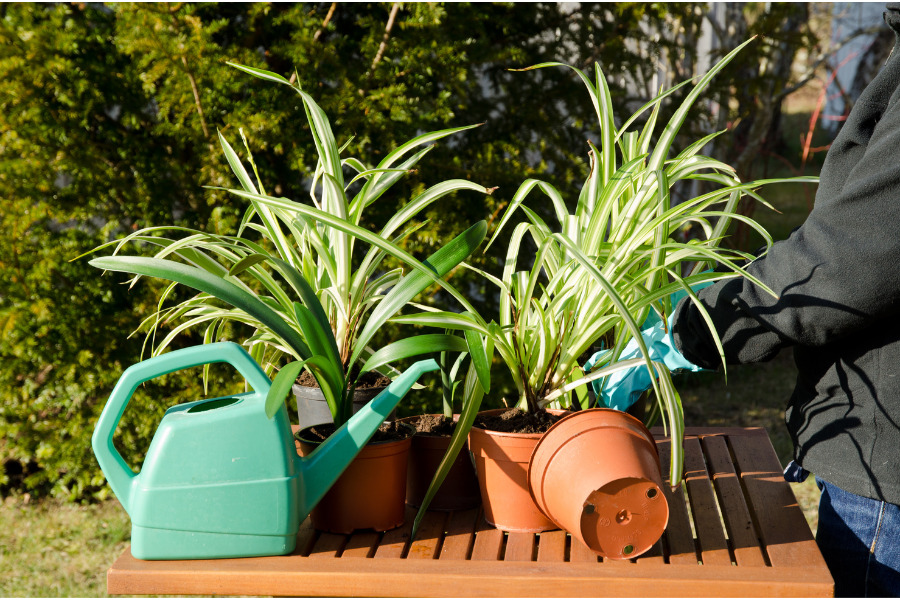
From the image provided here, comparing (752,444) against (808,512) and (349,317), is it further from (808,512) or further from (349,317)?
(808,512)

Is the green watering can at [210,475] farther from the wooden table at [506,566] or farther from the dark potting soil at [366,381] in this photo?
the dark potting soil at [366,381]

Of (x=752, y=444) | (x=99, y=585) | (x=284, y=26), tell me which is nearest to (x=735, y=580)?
(x=752, y=444)

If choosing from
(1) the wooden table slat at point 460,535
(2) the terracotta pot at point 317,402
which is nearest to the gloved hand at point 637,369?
(1) the wooden table slat at point 460,535

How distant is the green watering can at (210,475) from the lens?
3.27 feet

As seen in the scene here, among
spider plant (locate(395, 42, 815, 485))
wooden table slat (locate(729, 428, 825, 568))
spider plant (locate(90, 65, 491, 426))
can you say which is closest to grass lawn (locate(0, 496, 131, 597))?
spider plant (locate(90, 65, 491, 426))

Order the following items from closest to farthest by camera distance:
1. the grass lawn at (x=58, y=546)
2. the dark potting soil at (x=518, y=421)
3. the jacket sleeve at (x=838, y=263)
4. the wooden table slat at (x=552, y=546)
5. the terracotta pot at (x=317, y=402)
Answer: the jacket sleeve at (x=838, y=263), the wooden table slat at (x=552, y=546), the dark potting soil at (x=518, y=421), the terracotta pot at (x=317, y=402), the grass lawn at (x=58, y=546)

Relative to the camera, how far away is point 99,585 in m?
2.35

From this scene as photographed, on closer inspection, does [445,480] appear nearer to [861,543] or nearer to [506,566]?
[506,566]

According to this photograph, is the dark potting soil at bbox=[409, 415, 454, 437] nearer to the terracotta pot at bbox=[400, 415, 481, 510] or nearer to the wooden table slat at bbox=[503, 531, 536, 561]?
the terracotta pot at bbox=[400, 415, 481, 510]

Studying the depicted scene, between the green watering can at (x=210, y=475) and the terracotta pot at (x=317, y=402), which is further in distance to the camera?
the terracotta pot at (x=317, y=402)

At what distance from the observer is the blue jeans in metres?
1.10

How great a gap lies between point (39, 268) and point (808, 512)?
2883 millimetres

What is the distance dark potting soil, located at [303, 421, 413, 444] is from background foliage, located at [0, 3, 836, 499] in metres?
1.26

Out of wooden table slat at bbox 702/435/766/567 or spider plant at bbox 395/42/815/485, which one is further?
spider plant at bbox 395/42/815/485
